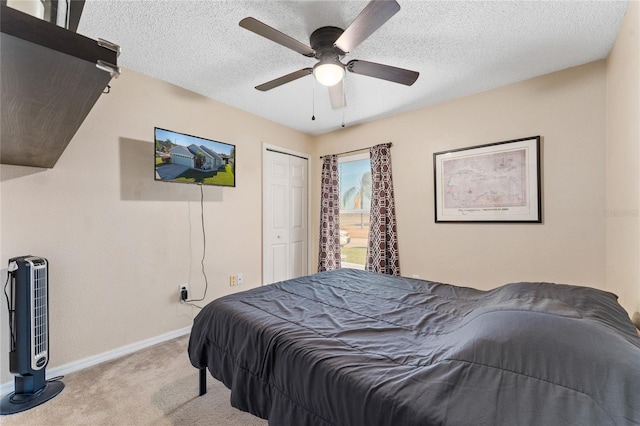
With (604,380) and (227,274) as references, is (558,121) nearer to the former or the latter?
(604,380)

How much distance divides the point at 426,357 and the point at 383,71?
1.81 meters

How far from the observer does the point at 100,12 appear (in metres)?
1.74

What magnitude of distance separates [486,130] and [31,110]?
3445 millimetres

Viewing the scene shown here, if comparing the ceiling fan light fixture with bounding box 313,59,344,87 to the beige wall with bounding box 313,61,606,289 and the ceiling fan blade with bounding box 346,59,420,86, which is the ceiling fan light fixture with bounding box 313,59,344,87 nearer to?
the ceiling fan blade with bounding box 346,59,420,86

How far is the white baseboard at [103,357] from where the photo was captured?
6.64ft

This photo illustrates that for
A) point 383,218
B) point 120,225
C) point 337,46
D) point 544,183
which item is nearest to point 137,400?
point 120,225

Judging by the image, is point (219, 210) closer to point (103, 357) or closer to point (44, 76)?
point (103, 357)

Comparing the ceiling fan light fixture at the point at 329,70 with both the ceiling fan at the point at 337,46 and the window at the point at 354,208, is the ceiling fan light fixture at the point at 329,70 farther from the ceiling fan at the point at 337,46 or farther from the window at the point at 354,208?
the window at the point at 354,208

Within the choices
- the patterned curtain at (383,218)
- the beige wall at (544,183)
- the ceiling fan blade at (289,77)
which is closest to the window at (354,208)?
the patterned curtain at (383,218)

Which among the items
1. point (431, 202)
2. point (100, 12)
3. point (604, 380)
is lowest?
point (604, 380)

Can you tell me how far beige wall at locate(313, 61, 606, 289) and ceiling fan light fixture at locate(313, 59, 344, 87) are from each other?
180 cm

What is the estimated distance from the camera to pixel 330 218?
13.6ft

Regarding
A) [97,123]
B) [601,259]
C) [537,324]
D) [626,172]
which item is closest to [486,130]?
[626,172]

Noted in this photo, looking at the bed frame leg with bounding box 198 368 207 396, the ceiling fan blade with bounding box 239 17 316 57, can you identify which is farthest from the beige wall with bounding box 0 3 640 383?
the ceiling fan blade with bounding box 239 17 316 57
